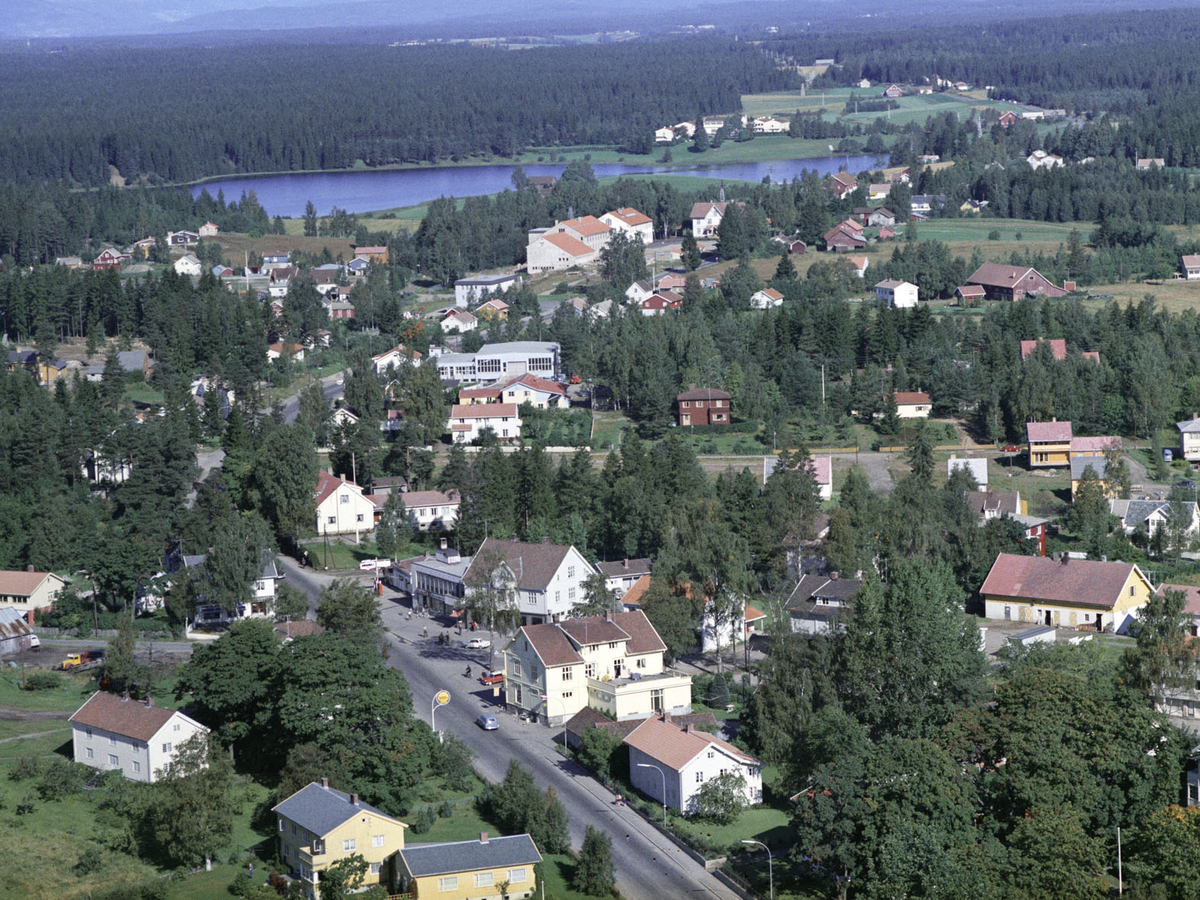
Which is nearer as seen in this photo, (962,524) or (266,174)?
(962,524)

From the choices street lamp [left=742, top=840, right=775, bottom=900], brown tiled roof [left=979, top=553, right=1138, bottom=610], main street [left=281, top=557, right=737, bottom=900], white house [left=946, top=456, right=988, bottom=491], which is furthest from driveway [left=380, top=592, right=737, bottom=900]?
white house [left=946, top=456, right=988, bottom=491]

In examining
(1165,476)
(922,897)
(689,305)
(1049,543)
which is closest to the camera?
(922,897)

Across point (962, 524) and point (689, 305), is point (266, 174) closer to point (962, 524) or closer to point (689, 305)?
point (689, 305)

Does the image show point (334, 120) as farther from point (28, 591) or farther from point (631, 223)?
point (28, 591)

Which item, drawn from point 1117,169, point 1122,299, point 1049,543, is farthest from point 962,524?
point 1117,169

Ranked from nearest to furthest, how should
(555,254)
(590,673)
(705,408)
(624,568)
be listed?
(590,673)
(624,568)
(705,408)
(555,254)

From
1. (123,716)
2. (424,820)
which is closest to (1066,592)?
(424,820)
